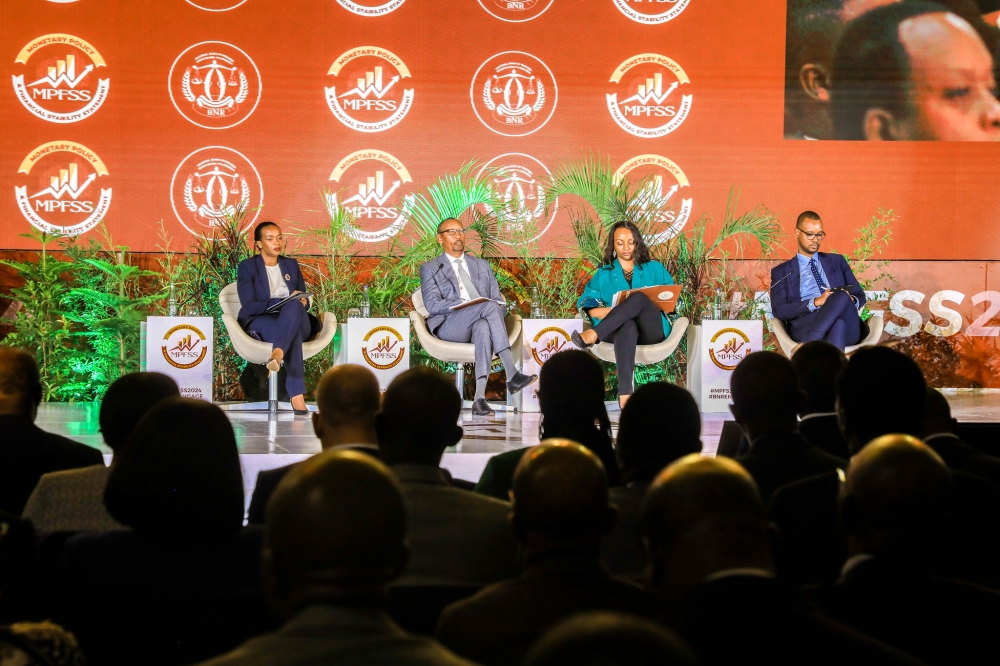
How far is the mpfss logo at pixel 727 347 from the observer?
638cm

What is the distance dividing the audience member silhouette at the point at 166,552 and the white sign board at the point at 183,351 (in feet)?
15.0

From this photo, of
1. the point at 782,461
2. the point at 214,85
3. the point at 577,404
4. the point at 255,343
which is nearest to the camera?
the point at 782,461

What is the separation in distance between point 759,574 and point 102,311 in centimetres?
724

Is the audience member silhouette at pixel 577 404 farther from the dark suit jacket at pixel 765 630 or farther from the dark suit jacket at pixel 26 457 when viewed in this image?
the dark suit jacket at pixel 765 630

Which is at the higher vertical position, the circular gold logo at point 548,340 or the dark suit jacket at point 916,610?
the circular gold logo at point 548,340

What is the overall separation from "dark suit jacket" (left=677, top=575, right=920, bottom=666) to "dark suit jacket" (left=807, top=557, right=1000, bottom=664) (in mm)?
263

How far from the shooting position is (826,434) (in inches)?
110

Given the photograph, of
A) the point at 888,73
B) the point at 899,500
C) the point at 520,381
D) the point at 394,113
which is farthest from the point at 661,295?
the point at 899,500

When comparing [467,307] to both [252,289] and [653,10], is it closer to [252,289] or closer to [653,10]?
[252,289]

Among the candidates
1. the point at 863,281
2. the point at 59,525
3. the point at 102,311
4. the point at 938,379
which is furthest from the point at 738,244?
the point at 59,525

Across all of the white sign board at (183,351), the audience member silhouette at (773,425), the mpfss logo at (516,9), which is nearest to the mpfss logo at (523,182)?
the mpfss logo at (516,9)

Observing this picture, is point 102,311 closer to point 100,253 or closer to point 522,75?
point 100,253

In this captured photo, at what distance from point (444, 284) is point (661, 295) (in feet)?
4.58

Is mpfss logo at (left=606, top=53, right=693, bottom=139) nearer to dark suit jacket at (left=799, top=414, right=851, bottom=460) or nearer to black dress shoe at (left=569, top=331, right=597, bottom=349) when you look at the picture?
black dress shoe at (left=569, top=331, right=597, bottom=349)
